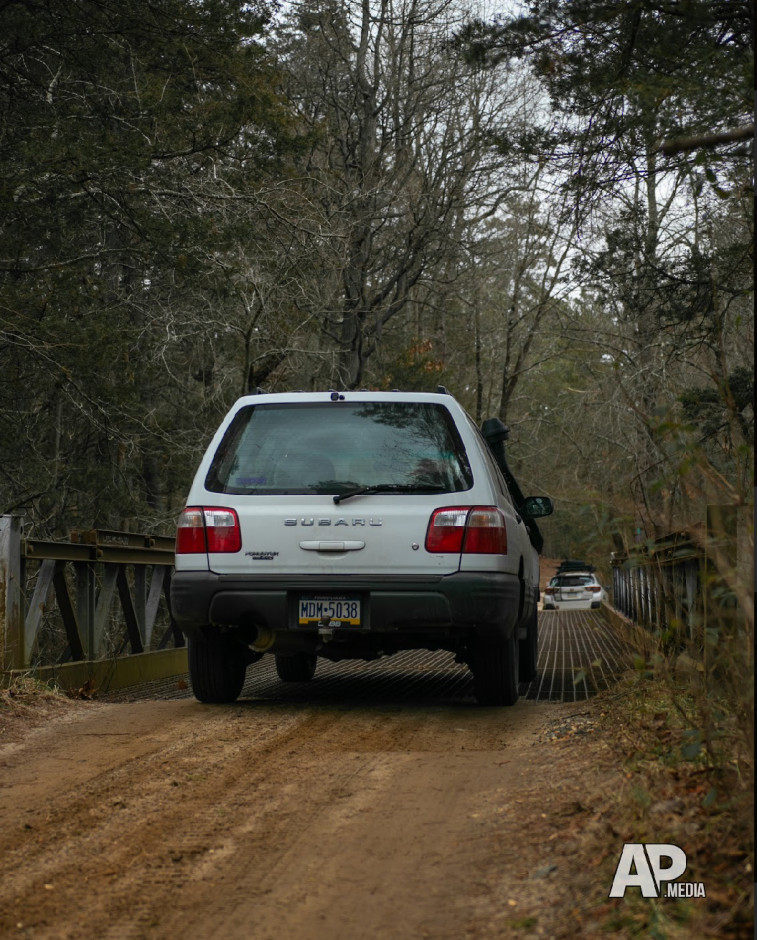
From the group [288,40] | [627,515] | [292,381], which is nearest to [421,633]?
[627,515]

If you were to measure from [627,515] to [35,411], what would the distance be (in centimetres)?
1442

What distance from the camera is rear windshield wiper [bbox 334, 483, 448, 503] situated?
7.28m

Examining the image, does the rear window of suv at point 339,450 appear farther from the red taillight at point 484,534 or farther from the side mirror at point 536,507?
the side mirror at point 536,507

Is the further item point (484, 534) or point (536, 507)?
point (536, 507)

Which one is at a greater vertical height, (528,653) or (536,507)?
(536,507)

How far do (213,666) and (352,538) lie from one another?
1552mm

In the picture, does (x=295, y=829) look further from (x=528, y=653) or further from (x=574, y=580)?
(x=574, y=580)

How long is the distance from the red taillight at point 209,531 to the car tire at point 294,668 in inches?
114

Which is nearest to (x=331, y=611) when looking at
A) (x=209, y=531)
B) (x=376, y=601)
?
(x=376, y=601)

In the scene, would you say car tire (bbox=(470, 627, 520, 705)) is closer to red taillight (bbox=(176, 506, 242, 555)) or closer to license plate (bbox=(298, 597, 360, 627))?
license plate (bbox=(298, 597, 360, 627))

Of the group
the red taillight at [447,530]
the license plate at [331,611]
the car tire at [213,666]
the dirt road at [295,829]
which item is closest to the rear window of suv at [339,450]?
the red taillight at [447,530]

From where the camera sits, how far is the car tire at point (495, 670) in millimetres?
7589

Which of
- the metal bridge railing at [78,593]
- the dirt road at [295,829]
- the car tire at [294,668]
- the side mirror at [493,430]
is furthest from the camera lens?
the car tire at [294,668]

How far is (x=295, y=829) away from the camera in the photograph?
180 inches
